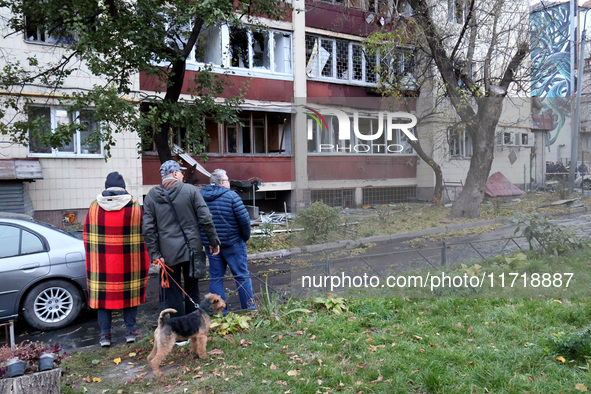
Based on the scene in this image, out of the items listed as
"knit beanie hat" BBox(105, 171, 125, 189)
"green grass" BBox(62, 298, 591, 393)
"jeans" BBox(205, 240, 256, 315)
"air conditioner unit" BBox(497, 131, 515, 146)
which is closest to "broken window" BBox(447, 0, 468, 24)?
"air conditioner unit" BBox(497, 131, 515, 146)

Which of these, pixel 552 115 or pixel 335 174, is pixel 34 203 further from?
pixel 552 115

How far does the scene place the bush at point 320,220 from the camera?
19.8 ft

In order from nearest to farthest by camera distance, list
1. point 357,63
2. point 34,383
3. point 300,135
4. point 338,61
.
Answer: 1. point 34,383
2. point 300,135
3. point 338,61
4. point 357,63

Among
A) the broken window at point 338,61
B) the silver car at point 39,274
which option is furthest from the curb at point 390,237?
the broken window at point 338,61

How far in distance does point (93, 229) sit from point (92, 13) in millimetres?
5536

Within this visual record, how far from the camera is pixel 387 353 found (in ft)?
14.3

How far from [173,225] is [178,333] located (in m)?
1.19

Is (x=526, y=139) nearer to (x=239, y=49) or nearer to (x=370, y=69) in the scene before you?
(x=239, y=49)

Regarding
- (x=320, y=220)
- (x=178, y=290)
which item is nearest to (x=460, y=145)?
(x=320, y=220)

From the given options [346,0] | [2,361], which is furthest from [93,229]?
[346,0]

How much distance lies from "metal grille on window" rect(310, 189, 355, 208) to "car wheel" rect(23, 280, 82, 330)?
142 inches

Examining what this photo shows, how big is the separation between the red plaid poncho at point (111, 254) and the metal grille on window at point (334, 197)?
2155mm

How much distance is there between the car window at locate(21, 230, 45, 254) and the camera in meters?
6.38

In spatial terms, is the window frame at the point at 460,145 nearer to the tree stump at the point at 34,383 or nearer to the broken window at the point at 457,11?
the tree stump at the point at 34,383
